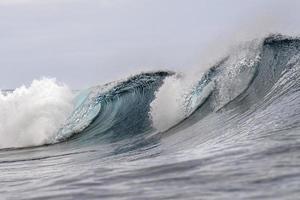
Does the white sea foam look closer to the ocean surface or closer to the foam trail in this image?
the ocean surface

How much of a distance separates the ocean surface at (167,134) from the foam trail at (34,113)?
0.04 m

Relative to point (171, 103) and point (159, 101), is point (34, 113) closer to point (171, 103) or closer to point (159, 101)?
point (159, 101)

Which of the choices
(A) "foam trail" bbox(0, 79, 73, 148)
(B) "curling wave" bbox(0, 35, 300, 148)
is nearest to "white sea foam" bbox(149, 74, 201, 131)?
(B) "curling wave" bbox(0, 35, 300, 148)

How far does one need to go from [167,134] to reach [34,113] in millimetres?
8352

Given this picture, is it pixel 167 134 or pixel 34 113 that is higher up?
pixel 34 113

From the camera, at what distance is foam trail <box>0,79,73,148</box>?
60.9 feet

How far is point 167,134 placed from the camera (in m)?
13.2

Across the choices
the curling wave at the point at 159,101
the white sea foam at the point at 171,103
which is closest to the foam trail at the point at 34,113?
the curling wave at the point at 159,101

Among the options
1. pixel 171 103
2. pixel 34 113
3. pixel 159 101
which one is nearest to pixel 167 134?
pixel 171 103

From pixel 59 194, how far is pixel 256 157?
227cm

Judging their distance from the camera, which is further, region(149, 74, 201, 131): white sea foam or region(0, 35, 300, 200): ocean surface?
region(149, 74, 201, 131): white sea foam

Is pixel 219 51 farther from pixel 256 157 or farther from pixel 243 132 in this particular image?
pixel 256 157

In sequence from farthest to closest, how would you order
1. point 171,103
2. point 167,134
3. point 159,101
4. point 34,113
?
point 34,113, point 159,101, point 171,103, point 167,134

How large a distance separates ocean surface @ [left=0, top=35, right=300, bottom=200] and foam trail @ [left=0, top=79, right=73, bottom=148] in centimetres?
4
